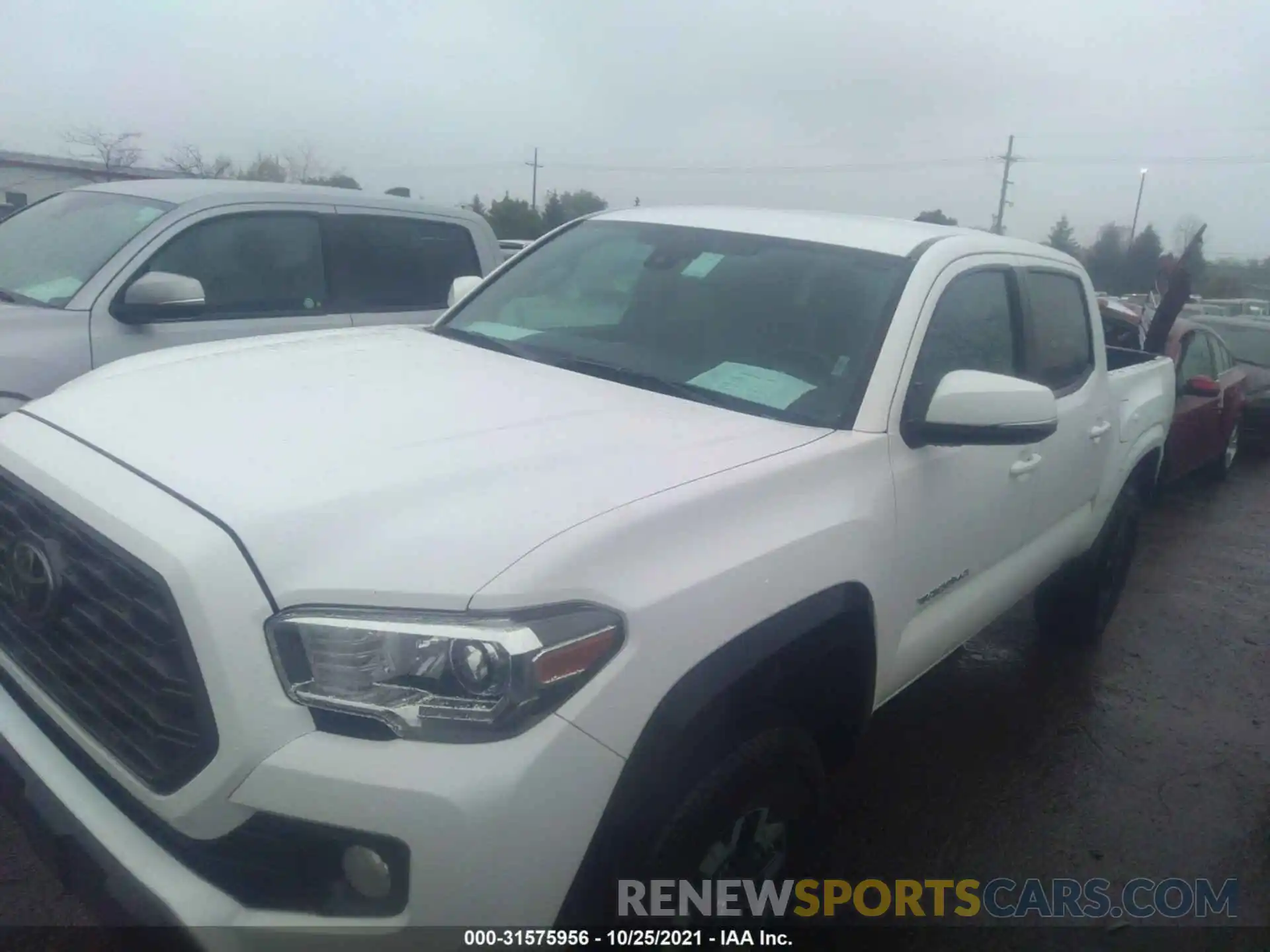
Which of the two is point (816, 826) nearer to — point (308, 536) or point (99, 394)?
point (308, 536)

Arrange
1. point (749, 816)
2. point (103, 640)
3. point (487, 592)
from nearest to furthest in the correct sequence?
1. point (487, 592)
2. point (103, 640)
3. point (749, 816)

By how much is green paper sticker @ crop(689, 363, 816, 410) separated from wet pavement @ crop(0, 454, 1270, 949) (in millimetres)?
1520

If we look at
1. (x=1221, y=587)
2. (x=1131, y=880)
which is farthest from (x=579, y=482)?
(x=1221, y=587)

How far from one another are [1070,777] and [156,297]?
168 inches

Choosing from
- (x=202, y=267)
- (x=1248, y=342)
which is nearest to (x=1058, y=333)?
(x=202, y=267)

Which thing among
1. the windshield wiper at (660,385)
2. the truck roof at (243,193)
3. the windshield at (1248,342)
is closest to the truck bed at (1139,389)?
the windshield wiper at (660,385)

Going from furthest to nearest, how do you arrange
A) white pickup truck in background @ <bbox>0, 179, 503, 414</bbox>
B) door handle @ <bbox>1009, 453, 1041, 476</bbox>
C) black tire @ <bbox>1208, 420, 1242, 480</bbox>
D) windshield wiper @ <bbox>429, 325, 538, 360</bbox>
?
black tire @ <bbox>1208, 420, 1242, 480</bbox> < white pickup truck in background @ <bbox>0, 179, 503, 414</bbox> < door handle @ <bbox>1009, 453, 1041, 476</bbox> < windshield wiper @ <bbox>429, 325, 538, 360</bbox>

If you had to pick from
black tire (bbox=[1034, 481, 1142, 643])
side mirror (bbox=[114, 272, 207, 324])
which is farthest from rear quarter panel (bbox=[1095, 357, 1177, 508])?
side mirror (bbox=[114, 272, 207, 324])

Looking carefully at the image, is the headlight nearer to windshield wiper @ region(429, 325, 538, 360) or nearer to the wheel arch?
the wheel arch

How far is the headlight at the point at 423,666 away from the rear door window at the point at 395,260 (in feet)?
13.6

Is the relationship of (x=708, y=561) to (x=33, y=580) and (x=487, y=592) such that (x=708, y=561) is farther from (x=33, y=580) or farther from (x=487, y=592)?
(x=33, y=580)

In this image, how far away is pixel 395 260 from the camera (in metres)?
5.94

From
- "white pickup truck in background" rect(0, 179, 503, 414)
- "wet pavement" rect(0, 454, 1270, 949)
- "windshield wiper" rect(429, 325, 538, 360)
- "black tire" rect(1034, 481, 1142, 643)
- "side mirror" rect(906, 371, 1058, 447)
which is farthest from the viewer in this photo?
"black tire" rect(1034, 481, 1142, 643)

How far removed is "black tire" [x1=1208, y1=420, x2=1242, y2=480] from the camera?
384 inches
